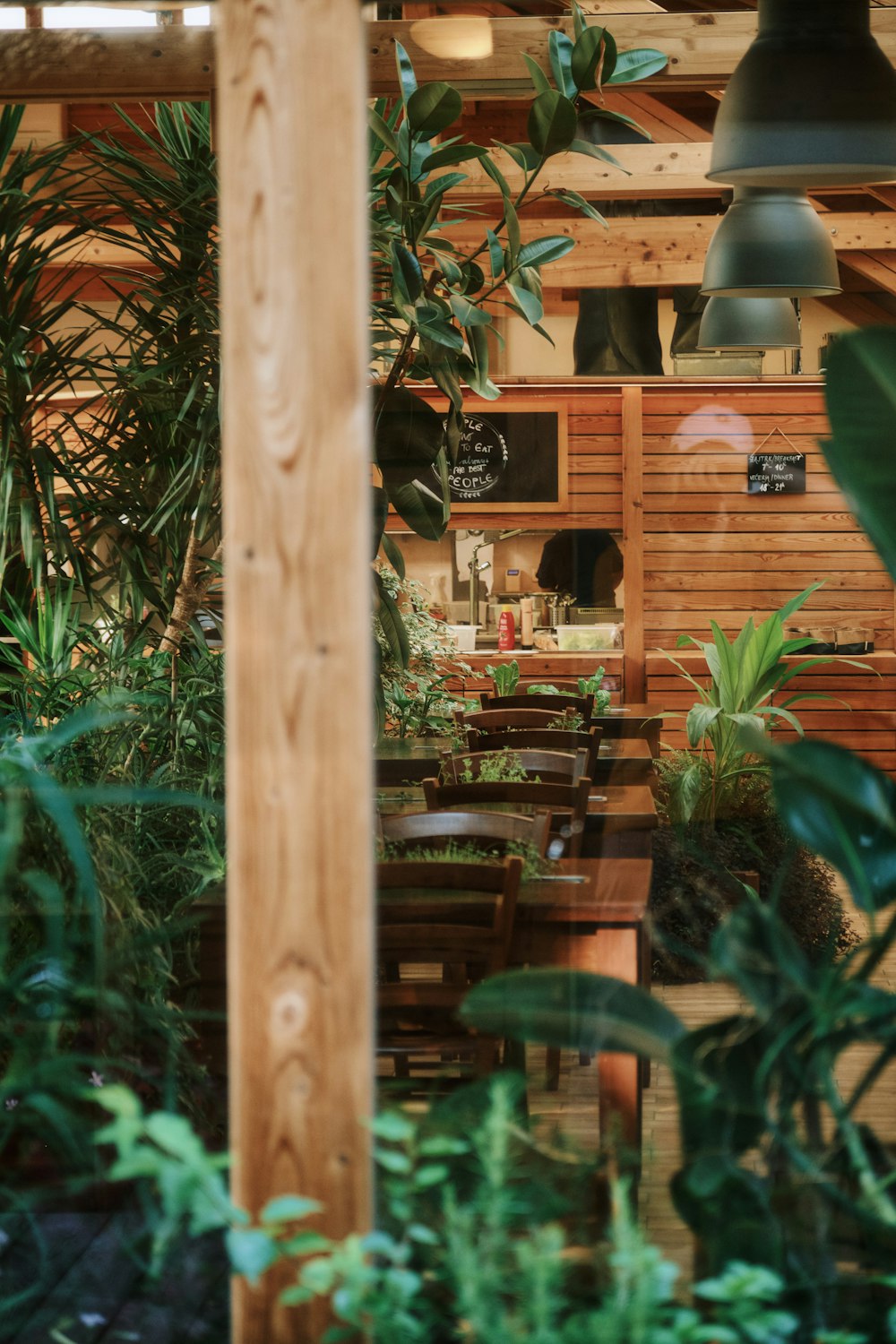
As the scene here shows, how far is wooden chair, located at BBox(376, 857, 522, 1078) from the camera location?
253cm

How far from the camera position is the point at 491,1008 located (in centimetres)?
155

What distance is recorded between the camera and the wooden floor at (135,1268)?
1535mm

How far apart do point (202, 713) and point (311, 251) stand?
67.9 inches

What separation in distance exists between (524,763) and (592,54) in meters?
1.97

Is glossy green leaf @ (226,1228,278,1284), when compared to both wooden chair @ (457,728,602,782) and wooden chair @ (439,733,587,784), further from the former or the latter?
wooden chair @ (457,728,602,782)

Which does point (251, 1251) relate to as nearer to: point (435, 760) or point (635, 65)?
point (635, 65)

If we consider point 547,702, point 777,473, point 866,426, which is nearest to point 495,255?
point 866,426

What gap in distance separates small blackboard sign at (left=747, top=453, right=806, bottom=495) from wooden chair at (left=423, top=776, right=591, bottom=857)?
2.42 m

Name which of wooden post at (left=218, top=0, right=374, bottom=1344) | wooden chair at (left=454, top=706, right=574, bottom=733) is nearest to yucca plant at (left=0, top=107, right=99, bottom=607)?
wooden post at (left=218, top=0, right=374, bottom=1344)

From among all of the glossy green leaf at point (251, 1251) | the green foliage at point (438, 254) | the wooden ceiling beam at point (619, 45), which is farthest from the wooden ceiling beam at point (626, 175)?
the glossy green leaf at point (251, 1251)

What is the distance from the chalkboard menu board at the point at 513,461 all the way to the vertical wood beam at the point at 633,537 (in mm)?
309

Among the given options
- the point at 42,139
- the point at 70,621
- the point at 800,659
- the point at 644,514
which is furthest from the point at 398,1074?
the point at 42,139

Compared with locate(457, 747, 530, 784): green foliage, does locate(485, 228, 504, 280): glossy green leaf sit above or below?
above

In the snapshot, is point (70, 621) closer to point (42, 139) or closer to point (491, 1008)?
point (491, 1008)
